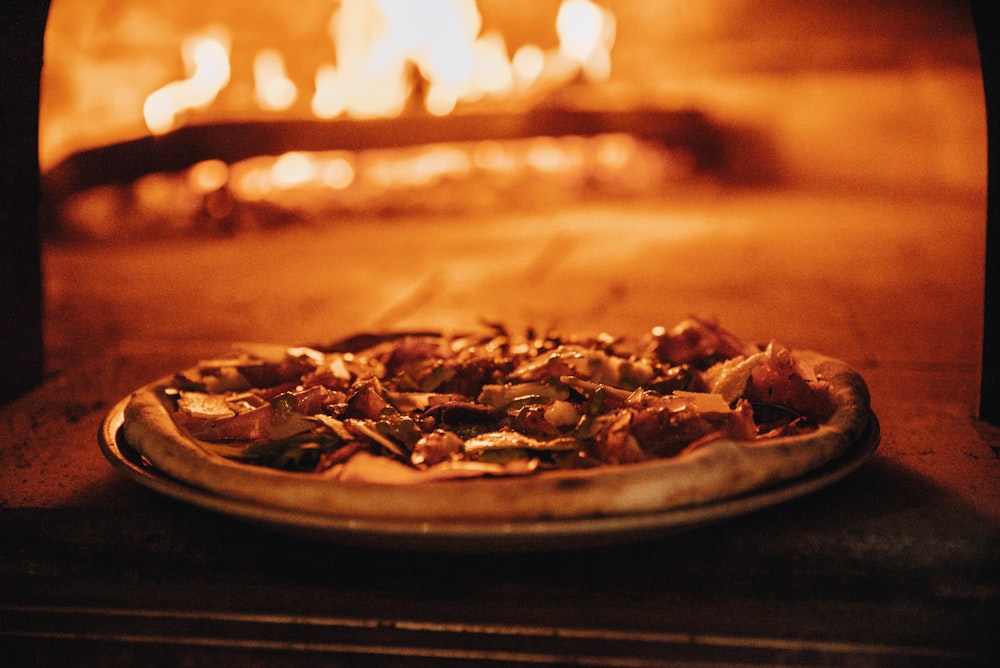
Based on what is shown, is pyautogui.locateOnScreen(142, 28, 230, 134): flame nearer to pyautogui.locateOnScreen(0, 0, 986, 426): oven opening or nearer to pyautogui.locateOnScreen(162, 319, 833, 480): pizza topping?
pyautogui.locateOnScreen(0, 0, 986, 426): oven opening

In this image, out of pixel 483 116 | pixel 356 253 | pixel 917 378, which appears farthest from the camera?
pixel 483 116

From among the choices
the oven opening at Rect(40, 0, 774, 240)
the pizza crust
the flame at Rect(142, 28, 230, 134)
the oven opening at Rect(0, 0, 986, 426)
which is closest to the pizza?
the pizza crust

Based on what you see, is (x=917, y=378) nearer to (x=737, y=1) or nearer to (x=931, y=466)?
(x=931, y=466)

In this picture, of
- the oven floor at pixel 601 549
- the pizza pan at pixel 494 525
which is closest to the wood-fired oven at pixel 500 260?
the oven floor at pixel 601 549

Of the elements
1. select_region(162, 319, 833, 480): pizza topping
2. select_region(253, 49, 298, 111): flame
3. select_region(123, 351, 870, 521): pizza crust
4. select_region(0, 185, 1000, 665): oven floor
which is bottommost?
select_region(0, 185, 1000, 665): oven floor

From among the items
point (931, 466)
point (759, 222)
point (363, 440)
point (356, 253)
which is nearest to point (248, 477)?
point (363, 440)

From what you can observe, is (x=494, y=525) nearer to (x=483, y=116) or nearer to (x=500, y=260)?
(x=500, y=260)

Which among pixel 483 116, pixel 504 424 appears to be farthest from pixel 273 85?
pixel 504 424
